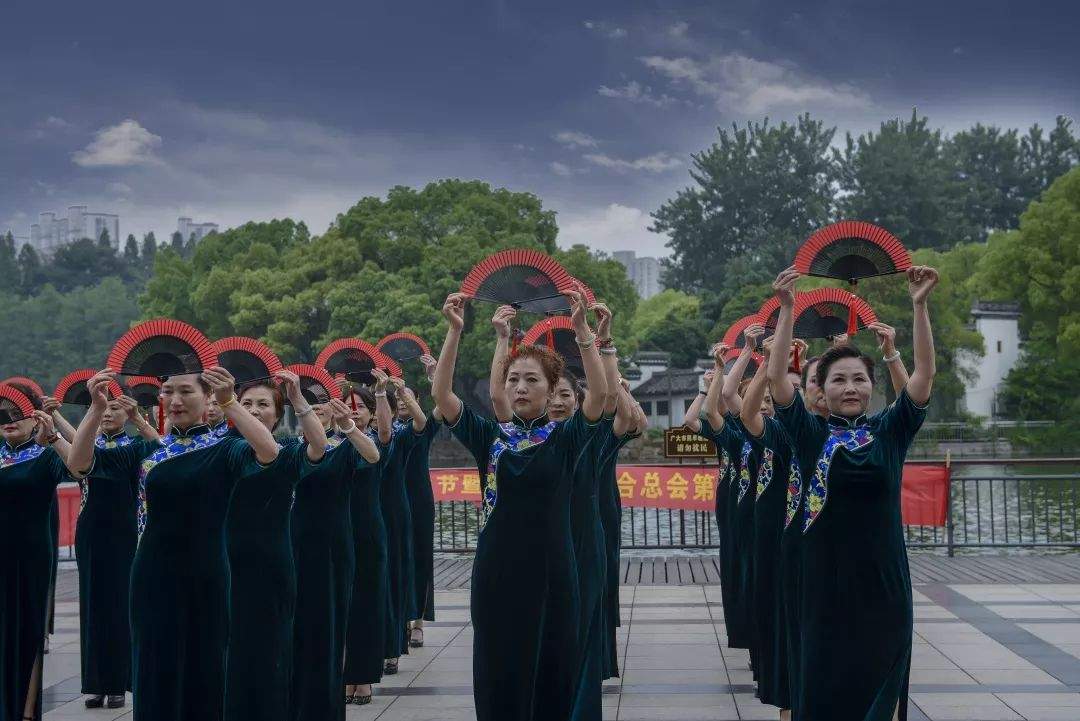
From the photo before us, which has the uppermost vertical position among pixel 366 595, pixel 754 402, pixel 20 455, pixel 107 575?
pixel 754 402

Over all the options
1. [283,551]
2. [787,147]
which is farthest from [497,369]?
[787,147]

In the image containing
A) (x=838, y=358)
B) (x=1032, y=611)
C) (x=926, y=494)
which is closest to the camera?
→ (x=838, y=358)

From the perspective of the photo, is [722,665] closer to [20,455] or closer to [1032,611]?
[1032,611]

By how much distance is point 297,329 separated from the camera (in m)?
40.5

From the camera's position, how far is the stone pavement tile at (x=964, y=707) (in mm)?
6586

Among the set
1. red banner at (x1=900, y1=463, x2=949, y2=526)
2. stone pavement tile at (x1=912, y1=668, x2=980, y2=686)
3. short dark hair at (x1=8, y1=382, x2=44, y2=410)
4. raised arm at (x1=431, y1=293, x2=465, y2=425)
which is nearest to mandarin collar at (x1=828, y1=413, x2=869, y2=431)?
raised arm at (x1=431, y1=293, x2=465, y2=425)

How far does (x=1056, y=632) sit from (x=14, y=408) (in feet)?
24.8

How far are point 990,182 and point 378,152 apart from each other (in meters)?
36.5

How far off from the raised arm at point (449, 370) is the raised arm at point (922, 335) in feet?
6.23

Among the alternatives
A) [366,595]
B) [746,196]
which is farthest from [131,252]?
[366,595]

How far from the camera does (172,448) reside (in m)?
5.19

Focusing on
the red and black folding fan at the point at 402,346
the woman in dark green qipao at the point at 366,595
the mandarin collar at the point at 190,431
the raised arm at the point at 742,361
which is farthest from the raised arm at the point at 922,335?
the red and black folding fan at the point at 402,346

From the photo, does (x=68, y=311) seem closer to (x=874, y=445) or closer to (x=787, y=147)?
(x=787, y=147)

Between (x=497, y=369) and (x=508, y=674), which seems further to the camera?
(x=497, y=369)
